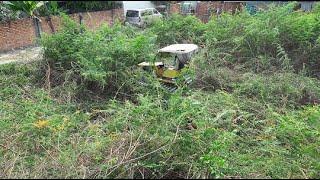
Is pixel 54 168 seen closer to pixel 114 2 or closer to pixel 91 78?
pixel 91 78

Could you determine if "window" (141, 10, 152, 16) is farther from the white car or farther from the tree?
the tree

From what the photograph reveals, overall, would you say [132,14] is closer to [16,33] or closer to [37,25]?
[37,25]

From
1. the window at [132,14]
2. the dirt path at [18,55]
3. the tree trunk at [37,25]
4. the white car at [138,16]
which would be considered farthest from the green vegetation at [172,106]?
the window at [132,14]

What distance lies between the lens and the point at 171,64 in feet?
29.6

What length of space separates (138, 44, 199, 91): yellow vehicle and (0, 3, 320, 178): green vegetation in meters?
0.31

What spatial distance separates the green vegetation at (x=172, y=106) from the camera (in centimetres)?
482

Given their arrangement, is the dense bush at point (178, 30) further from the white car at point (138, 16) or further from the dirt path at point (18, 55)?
the white car at point (138, 16)

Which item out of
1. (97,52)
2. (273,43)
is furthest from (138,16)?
(97,52)

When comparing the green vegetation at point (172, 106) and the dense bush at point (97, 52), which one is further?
the dense bush at point (97, 52)

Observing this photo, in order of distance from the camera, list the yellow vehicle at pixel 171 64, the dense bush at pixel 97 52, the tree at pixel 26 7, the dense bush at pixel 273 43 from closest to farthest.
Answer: the dense bush at pixel 97 52 < the yellow vehicle at pixel 171 64 < the dense bush at pixel 273 43 < the tree at pixel 26 7

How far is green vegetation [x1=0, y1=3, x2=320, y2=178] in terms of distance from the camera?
4.82 metres

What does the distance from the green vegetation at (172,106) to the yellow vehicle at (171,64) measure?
12.0 inches

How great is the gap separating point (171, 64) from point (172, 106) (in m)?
3.31

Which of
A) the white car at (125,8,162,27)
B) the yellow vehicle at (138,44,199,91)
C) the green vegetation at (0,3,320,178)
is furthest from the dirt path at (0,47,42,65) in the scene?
the white car at (125,8,162,27)
